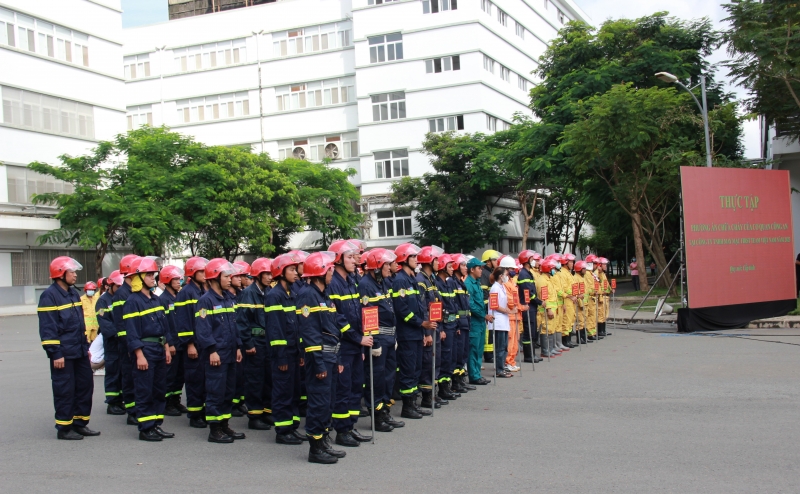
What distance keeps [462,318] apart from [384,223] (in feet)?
118

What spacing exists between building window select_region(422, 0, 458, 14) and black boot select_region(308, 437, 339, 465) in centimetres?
4116

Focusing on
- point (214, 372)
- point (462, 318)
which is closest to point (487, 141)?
point (462, 318)

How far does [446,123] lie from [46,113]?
22.2 metres

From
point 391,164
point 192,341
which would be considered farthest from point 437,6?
point 192,341

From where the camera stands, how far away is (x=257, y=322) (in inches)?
371

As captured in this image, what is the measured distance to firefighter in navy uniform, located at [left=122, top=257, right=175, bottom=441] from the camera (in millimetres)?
8430

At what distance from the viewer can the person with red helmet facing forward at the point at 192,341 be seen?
901 centimetres

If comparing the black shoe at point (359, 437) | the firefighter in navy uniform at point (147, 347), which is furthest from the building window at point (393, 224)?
the black shoe at point (359, 437)

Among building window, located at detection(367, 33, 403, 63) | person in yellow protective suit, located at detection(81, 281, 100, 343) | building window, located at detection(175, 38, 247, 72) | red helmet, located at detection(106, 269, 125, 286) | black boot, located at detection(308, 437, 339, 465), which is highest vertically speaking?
building window, located at detection(175, 38, 247, 72)

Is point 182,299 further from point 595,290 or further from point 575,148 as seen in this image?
point 575,148

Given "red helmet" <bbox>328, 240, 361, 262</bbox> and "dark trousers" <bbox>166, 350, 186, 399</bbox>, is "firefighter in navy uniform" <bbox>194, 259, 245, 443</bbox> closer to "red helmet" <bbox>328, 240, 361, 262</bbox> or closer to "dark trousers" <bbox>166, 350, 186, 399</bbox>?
"dark trousers" <bbox>166, 350, 186, 399</bbox>

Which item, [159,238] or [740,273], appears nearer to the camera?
[740,273]

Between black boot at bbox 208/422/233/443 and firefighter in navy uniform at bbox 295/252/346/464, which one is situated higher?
firefighter in navy uniform at bbox 295/252/346/464

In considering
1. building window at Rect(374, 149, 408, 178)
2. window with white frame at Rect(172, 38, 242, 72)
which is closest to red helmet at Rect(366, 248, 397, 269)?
building window at Rect(374, 149, 408, 178)
